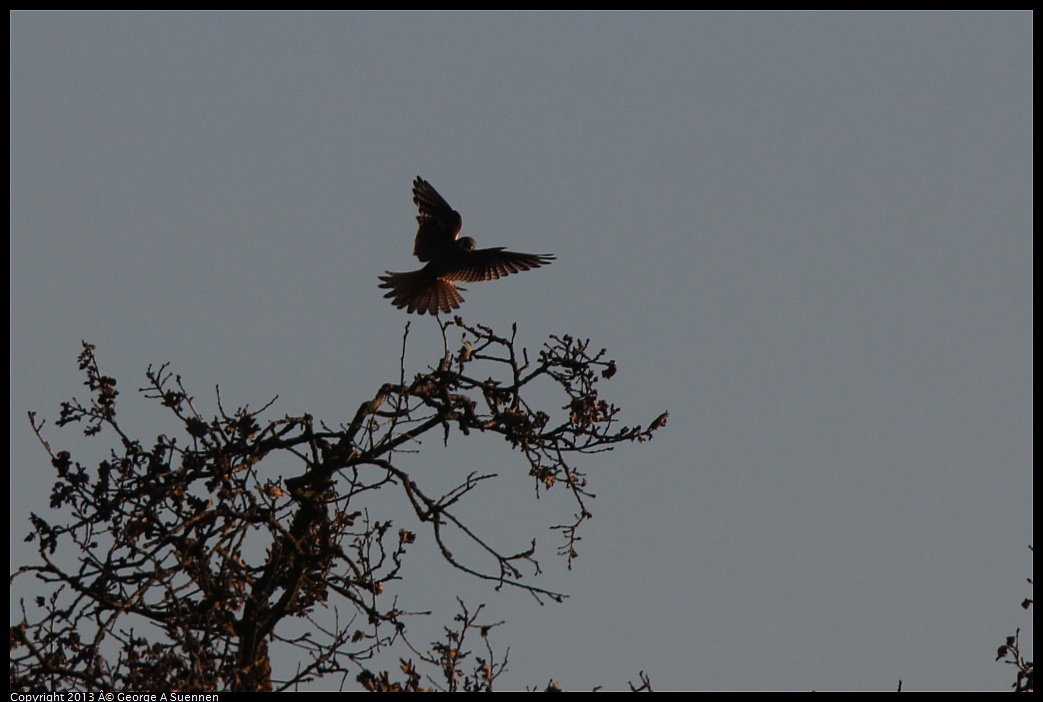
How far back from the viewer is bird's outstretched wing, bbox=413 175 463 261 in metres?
11.4

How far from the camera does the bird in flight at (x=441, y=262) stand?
11.4 meters

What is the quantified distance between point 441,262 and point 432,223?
11.9 inches

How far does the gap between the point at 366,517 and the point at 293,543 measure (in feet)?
1.13

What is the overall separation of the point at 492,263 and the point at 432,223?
0.55m

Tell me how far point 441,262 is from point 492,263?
0.40 m

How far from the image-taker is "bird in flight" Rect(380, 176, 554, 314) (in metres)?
11.4

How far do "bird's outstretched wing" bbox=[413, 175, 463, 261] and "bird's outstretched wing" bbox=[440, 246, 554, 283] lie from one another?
17 centimetres

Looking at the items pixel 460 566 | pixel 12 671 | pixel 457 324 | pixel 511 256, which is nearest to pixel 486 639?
pixel 460 566

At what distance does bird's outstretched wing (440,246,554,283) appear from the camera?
37.2 ft

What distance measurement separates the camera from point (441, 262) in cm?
1150

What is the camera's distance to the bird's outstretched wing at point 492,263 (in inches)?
446
